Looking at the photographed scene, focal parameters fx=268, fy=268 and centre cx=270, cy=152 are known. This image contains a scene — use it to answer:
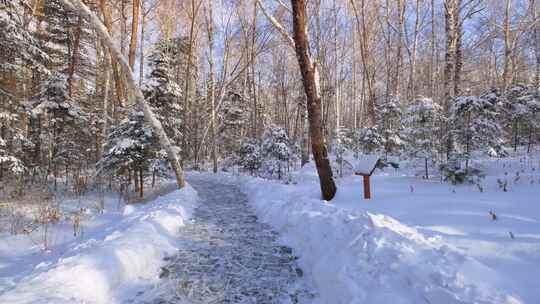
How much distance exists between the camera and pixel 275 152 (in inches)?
560

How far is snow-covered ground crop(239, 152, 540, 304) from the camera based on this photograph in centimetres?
229

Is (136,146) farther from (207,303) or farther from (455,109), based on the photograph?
(455,109)

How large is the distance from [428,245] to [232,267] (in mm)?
2523

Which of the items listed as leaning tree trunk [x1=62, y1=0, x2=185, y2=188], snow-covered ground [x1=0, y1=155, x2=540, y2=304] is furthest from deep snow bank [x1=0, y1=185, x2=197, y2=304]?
leaning tree trunk [x1=62, y1=0, x2=185, y2=188]

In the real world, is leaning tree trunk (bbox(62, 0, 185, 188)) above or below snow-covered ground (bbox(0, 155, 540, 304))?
above

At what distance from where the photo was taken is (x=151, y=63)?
1280 centimetres

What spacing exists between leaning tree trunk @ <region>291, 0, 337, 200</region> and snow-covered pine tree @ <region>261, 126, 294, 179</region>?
708 cm

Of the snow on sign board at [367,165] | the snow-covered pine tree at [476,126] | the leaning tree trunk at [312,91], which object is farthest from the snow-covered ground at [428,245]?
the snow-covered pine tree at [476,126]

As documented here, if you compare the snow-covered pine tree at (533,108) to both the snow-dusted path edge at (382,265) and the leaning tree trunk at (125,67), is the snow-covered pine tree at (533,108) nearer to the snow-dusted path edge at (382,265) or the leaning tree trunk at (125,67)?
the snow-dusted path edge at (382,265)

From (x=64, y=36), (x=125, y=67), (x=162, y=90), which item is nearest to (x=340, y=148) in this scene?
(x=162, y=90)

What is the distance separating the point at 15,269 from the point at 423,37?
92.3 ft

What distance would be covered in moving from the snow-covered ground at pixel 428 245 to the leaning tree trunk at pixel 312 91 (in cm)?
108

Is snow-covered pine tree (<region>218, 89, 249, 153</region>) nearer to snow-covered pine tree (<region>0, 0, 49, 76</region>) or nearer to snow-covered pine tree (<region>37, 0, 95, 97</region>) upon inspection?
snow-covered pine tree (<region>37, 0, 95, 97</region>)

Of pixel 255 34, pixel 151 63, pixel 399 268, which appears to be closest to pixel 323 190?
pixel 399 268
